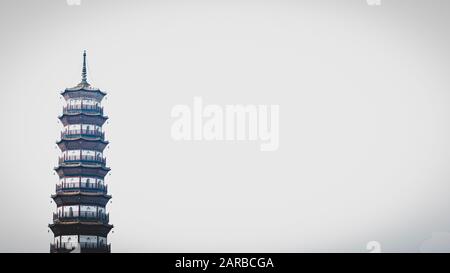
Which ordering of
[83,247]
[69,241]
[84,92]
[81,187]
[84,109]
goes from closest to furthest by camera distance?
1. [83,247]
2. [69,241]
3. [81,187]
4. [84,92]
5. [84,109]

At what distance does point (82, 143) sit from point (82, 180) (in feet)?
10.7

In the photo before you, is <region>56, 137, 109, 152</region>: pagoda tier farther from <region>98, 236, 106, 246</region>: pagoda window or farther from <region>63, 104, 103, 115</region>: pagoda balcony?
<region>98, 236, 106, 246</region>: pagoda window

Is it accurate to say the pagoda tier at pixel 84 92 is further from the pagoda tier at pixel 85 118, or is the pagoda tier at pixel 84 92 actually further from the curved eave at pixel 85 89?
the pagoda tier at pixel 85 118

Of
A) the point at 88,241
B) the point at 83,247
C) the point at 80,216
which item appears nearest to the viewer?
the point at 83,247

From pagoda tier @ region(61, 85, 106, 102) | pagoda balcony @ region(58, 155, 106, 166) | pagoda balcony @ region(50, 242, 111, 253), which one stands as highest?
pagoda tier @ region(61, 85, 106, 102)

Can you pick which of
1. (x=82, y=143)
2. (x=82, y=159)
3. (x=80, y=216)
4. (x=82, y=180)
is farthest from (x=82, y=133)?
(x=80, y=216)

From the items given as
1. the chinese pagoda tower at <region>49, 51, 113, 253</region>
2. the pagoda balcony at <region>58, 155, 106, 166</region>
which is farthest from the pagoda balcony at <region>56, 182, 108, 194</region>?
the pagoda balcony at <region>58, 155, 106, 166</region>

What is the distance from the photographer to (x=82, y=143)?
7262cm

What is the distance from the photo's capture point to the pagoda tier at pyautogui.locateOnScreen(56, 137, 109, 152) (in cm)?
7238

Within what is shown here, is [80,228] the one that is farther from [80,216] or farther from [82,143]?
[82,143]

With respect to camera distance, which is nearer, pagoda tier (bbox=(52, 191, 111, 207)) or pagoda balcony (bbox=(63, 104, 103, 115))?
pagoda tier (bbox=(52, 191, 111, 207))

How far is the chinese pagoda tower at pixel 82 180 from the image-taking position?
2837 inches
